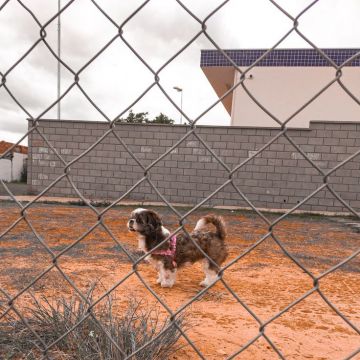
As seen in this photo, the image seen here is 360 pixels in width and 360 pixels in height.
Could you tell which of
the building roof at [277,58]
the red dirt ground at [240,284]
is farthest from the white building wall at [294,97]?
the red dirt ground at [240,284]

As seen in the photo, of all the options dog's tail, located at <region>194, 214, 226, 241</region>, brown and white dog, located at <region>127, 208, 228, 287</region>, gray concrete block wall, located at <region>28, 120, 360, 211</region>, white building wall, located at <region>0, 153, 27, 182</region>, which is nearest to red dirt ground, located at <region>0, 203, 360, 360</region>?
brown and white dog, located at <region>127, 208, 228, 287</region>

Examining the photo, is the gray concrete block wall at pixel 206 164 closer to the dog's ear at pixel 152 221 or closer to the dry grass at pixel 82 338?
the dog's ear at pixel 152 221

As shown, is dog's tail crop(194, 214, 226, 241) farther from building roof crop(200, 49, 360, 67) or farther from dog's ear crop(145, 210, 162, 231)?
building roof crop(200, 49, 360, 67)

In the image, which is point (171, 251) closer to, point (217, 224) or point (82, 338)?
point (217, 224)

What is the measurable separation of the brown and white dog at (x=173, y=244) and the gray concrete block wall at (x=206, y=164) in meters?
→ 7.38

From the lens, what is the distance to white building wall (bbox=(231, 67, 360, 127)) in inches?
519

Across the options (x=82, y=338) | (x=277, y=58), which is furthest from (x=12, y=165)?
(x=82, y=338)

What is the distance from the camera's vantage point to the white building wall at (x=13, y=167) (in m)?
24.9

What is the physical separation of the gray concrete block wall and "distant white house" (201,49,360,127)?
7.46ft

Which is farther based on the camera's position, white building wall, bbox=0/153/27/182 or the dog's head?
white building wall, bbox=0/153/27/182

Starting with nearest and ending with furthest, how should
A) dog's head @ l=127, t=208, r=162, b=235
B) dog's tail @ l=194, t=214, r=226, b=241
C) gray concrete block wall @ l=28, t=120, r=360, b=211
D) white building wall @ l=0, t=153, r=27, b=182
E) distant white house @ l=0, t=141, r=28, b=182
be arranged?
dog's head @ l=127, t=208, r=162, b=235 < dog's tail @ l=194, t=214, r=226, b=241 < gray concrete block wall @ l=28, t=120, r=360, b=211 < distant white house @ l=0, t=141, r=28, b=182 < white building wall @ l=0, t=153, r=27, b=182

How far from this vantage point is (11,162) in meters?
25.4

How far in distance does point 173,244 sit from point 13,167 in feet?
82.5

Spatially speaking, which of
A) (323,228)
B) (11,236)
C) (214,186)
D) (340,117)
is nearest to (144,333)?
(11,236)
